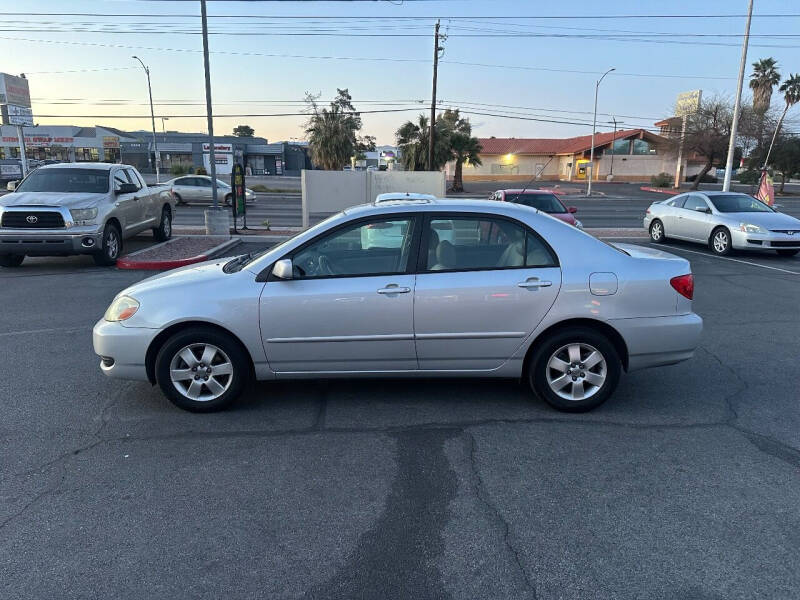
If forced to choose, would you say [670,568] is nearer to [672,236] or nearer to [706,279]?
[706,279]

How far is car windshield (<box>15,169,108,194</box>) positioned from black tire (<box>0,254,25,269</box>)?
125cm

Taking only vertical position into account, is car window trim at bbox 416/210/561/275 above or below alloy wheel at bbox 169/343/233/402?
above

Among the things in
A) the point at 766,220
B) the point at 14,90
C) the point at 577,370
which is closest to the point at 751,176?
the point at 766,220

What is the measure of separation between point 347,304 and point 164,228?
465 inches

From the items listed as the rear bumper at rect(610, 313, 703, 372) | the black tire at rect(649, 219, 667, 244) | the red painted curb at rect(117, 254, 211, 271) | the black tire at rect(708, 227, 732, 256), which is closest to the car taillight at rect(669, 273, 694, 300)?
the rear bumper at rect(610, 313, 703, 372)

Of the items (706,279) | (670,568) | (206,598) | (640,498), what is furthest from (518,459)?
(706,279)

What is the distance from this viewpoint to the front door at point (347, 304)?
436cm

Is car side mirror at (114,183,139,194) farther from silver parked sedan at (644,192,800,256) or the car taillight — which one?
silver parked sedan at (644,192,800,256)

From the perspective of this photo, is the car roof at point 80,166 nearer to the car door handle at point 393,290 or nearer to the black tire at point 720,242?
the car door handle at point 393,290

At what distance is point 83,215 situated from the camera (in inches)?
420

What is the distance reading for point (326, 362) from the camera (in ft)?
14.8

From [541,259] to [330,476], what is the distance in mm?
2232

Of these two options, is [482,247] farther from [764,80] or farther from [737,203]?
[764,80]

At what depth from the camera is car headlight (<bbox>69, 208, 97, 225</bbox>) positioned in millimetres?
10555
